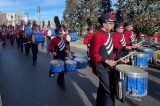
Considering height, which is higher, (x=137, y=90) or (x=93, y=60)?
(x=93, y=60)

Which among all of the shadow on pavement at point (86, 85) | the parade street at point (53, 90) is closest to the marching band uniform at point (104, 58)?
the parade street at point (53, 90)

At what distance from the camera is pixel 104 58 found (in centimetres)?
629

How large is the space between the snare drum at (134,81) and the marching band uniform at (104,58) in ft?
0.97

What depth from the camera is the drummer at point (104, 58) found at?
6277 millimetres

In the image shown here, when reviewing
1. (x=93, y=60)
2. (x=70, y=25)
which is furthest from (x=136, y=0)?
(x=70, y=25)

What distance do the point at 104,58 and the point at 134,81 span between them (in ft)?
2.28

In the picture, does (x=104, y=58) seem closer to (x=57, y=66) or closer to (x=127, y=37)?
(x=57, y=66)

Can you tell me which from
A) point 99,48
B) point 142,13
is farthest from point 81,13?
point 99,48

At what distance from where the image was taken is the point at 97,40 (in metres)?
6.29

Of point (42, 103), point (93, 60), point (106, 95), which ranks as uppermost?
point (93, 60)

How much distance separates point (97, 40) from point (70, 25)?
50.3 metres

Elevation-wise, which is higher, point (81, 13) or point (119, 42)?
point (81, 13)

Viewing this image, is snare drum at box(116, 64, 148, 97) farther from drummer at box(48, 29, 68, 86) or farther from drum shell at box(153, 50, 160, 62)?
drum shell at box(153, 50, 160, 62)

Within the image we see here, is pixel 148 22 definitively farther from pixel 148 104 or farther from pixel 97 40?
pixel 97 40
